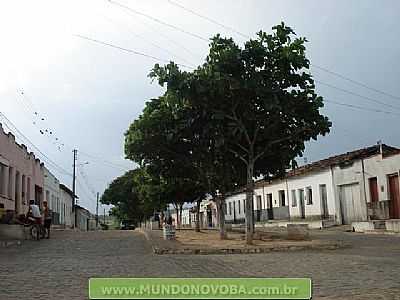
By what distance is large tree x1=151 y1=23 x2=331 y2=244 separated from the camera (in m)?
17.0

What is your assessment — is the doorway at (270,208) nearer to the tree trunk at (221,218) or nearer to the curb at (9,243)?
the tree trunk at (221,218)

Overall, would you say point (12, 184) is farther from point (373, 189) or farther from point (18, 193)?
point (373, 189)

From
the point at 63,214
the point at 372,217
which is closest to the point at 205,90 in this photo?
the point at 372,217

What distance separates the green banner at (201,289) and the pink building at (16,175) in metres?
23.6

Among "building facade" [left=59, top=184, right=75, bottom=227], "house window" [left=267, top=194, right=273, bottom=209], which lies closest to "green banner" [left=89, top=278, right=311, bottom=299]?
"house window" [left=267, top=194, right=273, bottom=209]

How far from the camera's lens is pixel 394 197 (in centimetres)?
2798

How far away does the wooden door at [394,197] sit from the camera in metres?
27.6

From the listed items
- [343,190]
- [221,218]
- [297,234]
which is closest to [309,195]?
[343,190]

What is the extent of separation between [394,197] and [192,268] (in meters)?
19.1

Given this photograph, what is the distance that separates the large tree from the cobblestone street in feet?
14.0

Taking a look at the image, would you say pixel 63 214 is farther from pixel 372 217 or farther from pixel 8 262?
pixel 8 262

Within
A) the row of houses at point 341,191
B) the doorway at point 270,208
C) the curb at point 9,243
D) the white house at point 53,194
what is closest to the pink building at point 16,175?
the white house at point 53,194

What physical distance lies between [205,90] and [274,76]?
236cm

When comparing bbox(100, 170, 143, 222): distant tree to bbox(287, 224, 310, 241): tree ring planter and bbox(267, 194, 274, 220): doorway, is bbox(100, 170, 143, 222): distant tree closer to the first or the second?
bbox(267, 194, 274, 220): doorway
